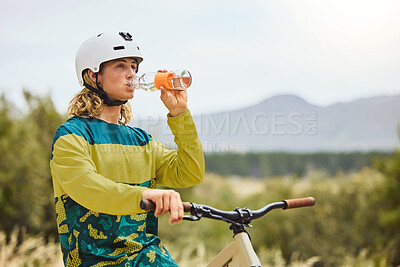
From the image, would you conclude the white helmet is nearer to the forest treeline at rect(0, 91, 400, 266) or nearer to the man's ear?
the man's ear

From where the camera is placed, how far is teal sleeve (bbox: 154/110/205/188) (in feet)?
9.66

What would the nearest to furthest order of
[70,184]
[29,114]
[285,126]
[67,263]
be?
[70,184], [67,263], [285,126], [29,114]

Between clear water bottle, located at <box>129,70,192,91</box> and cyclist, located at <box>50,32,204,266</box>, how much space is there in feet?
0.15

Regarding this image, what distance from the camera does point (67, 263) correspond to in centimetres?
270

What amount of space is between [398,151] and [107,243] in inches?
520

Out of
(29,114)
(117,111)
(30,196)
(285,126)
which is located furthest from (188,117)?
(29,114)

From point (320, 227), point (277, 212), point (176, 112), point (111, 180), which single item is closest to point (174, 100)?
point (176, 112)

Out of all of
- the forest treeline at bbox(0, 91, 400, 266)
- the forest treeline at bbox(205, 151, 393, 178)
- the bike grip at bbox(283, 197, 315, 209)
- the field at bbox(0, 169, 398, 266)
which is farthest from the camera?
the forest treeline at bbox(205, 151, 393, 178)

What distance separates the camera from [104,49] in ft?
9.58

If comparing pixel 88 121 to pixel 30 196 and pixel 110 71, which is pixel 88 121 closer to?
pixel 110 71

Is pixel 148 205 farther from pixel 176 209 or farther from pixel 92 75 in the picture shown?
pixel 92 75

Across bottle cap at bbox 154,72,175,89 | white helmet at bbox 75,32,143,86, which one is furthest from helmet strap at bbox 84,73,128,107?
bottle cap at bbox 154,72,175,89

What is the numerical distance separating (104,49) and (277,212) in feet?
40.8

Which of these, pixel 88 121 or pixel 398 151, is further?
pixel 398 151
